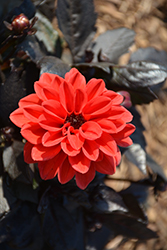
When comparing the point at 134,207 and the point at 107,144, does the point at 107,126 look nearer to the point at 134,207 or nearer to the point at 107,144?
the point at 107,144

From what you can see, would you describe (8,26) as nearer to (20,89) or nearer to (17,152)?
(20,89)

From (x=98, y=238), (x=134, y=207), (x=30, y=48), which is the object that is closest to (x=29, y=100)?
(x=30, y=48)

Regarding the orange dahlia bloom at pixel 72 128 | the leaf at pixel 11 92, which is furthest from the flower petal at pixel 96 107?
the leaf at pixel 11 92

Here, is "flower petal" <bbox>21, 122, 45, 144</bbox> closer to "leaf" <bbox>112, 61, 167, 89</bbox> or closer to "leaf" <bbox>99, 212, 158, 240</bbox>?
"leaf" <bbox>112, 61, 167, 89</bbox>

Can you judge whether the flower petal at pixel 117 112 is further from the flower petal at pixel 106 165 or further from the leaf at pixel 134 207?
the leaf at pixel 134 207

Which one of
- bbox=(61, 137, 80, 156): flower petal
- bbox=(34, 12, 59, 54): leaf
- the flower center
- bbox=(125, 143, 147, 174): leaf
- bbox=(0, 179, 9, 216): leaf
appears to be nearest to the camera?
bbox=(61, 137, 80, 156): flower petal

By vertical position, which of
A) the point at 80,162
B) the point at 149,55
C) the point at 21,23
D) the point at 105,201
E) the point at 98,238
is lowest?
the point at 98,238

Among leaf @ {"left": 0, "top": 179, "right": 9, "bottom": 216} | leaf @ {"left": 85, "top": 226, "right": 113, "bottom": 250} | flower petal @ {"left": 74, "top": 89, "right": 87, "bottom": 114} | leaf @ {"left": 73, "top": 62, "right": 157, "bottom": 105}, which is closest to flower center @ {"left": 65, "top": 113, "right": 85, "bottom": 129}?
flower petal @ {"left": 74, "top": 89, "right": 87, "bottom": 114}
